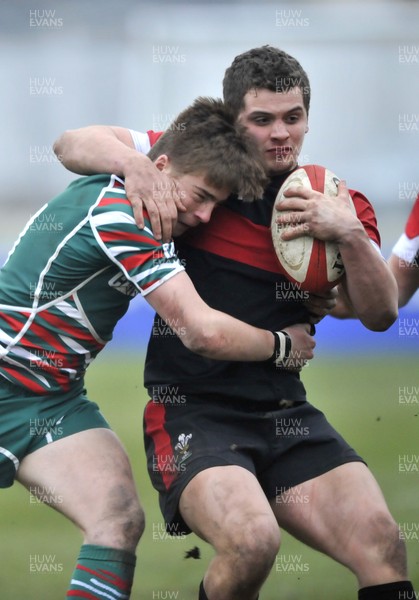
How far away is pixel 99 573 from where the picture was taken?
3414mm

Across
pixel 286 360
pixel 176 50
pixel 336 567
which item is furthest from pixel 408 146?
pixel 286 360

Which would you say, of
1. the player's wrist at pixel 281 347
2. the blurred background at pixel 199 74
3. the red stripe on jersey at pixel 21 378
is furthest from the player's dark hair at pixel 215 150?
the blurred background at pixel 199 74

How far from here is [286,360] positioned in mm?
3703

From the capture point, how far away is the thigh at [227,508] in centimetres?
333

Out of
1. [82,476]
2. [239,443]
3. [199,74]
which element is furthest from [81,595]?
[199,74]

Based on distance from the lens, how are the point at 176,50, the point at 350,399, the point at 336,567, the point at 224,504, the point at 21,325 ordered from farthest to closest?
1. the point at 176,50
2. the point at 350,399
3. the point at 336,567
4. the point at 21,325
5. the point at 224,504

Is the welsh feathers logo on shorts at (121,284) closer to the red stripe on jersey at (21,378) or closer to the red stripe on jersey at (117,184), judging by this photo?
the red stripe on jersey at (117,184)

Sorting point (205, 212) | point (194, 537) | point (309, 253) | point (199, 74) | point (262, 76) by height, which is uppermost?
point (262, 76)

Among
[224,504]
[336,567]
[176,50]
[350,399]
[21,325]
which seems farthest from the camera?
[176,50]

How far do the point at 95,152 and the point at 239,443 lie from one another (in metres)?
1.15

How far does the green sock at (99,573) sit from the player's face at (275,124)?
147 cm

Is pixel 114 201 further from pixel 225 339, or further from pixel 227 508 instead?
pixel 227 508

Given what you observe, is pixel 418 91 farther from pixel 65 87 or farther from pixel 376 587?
pixel 376 587

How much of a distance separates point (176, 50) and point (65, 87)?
101 centimetres
